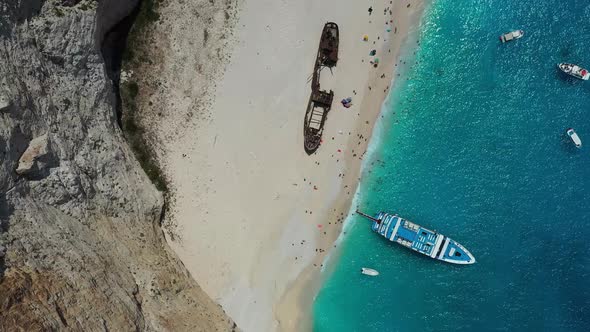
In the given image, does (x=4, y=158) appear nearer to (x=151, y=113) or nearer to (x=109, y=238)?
(x=109, y=238)

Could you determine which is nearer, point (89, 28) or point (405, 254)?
point (89, 28)

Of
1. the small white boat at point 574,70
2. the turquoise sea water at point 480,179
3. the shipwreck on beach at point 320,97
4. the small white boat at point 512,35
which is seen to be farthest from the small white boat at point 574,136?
the shipwreck on beach at point 320,97

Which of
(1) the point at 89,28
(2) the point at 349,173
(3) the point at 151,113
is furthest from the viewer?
(2) the point at 349,173

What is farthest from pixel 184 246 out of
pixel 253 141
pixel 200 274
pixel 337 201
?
pixel 337 201

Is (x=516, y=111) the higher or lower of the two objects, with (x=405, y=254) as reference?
higher

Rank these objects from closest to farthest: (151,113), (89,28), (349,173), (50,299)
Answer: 1. (50,299)
2. (89,28)
3. (151,113)
4. (349,173)

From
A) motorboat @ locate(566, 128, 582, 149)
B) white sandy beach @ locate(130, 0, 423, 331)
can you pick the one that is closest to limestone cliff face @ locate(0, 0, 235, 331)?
white sandy beach @ locate(130, 0, 423, 331)

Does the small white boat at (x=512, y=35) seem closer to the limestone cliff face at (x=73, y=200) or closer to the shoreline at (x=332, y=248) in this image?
the shoreline at (x=332, y=248)
